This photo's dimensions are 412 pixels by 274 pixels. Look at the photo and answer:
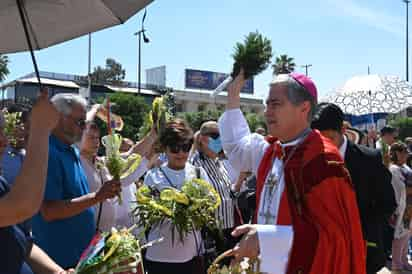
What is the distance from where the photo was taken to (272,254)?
8.84ft

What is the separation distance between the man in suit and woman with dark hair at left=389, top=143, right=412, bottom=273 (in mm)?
4782

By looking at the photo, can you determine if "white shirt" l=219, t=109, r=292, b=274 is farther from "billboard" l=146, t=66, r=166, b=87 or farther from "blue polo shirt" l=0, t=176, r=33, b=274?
"billboard" l=146, t=66, r=166, b=87

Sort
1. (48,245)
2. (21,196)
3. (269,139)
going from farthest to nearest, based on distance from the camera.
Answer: (269,139)
(48,245)
(21,196)

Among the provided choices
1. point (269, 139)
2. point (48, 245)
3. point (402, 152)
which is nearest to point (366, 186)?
point (269, 139)

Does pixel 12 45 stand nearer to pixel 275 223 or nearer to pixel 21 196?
pixel 21 196

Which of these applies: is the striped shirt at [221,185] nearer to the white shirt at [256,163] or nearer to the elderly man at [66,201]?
the white shirt at [256,163]

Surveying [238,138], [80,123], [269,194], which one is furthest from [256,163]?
[80,123]

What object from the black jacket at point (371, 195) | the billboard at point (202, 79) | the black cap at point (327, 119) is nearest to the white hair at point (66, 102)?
the black cap at point (327, 119)

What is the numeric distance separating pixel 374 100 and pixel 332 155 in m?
6.63

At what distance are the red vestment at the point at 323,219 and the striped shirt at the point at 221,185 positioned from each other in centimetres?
264

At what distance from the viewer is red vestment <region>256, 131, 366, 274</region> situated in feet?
8.65

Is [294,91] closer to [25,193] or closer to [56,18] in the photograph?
[56,18]

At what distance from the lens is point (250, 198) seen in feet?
16.6

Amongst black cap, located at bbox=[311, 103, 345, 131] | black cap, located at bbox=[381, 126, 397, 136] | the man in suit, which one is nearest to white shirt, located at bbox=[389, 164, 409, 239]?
black cap, located at bbox=[381, 126, 397, 136]
